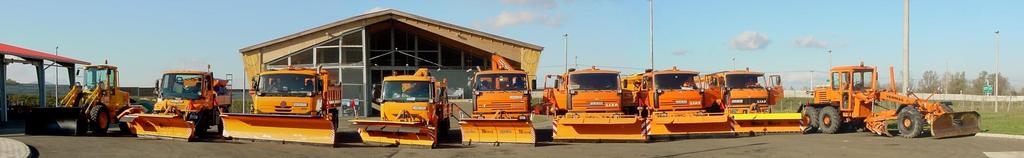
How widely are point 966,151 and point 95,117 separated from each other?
21.1 meters

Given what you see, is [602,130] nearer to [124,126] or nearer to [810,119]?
[810,119]

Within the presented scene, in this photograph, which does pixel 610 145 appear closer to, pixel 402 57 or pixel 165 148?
pixel 165 148

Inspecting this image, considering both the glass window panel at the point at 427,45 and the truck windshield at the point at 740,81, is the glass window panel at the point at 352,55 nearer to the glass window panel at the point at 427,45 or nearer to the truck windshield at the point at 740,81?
the glass window panel at the point at 427,45

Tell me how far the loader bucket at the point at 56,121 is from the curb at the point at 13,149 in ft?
11.2

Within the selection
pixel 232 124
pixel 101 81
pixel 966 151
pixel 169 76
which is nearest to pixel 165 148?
pixel 232 124

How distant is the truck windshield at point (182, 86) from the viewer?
21.3m

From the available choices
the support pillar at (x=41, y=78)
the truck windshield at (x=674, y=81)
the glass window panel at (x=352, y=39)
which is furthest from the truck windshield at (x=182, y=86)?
the glass window panel at (x=352, y=39)

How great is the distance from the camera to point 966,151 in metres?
16.7

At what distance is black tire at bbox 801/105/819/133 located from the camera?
23.6m

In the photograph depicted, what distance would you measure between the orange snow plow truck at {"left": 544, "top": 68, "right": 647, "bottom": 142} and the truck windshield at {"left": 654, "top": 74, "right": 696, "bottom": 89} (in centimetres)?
104

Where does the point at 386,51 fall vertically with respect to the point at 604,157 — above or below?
above

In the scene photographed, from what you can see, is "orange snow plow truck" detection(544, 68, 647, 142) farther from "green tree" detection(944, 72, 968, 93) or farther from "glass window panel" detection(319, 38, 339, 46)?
"green tree" detection(944, 72, 968, 93)

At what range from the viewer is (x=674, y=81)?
23.0 m

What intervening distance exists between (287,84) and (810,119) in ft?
48.7
